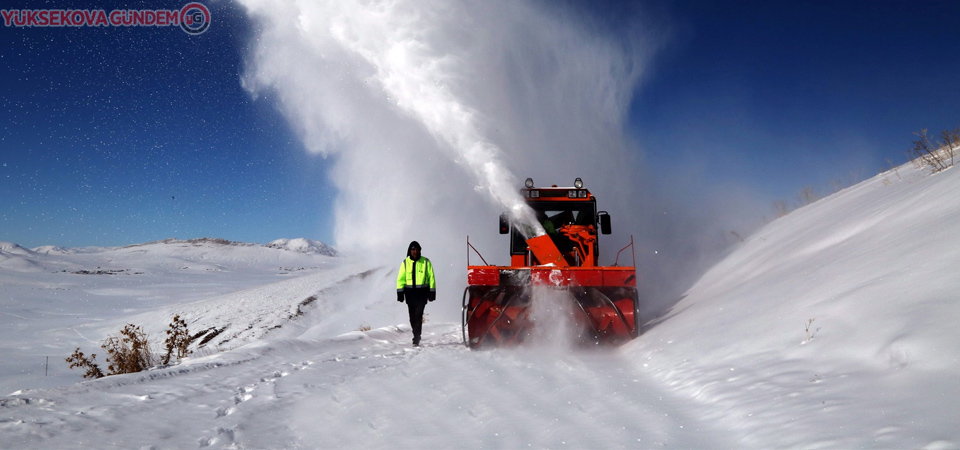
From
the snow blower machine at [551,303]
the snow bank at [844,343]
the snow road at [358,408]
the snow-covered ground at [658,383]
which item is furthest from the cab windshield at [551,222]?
the snow road at [358,408]

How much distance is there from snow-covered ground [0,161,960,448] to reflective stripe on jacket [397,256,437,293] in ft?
3.59

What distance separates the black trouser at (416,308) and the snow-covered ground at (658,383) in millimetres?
347

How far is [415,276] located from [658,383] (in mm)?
4743

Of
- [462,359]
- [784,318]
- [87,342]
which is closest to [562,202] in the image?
[462,359]

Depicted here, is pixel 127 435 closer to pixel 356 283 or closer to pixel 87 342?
pixel 87 342

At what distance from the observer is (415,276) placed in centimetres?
877

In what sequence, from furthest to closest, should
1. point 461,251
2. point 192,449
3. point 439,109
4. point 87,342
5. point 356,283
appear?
point 356,283 < point 461,251 < point 87,342 < point 439,109 < point 192,449

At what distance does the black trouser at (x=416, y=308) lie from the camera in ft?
27.7

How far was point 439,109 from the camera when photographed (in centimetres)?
1303

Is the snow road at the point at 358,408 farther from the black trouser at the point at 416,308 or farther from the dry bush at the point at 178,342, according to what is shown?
the black trouser at the point at 416,308

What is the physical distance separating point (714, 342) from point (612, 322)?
7.46 ft

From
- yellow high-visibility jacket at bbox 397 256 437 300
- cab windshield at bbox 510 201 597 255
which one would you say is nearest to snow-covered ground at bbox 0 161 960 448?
yellow high-visibility jacket at bbox 397 256 437 300

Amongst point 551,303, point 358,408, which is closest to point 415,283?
point 551,303

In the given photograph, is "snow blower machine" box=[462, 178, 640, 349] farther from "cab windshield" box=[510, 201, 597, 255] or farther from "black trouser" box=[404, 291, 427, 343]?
"cab windshield" box=[510, 201, 597, 255]
